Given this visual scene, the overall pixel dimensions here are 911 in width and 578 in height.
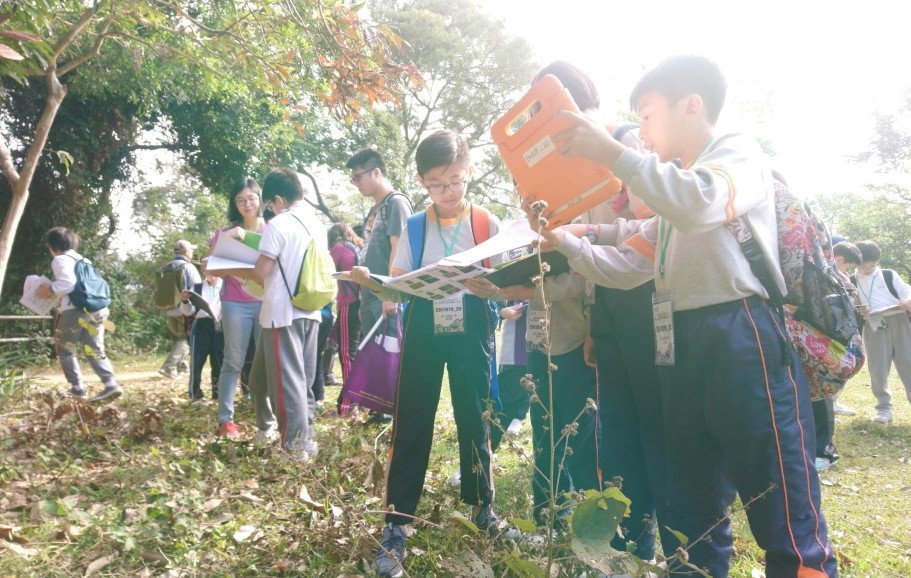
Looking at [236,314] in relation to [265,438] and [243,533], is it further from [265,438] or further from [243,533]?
[243,533]

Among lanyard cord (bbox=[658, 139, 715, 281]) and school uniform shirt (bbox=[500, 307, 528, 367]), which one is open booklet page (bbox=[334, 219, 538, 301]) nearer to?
lanyard cord (bbox=[658, 139, 715, 281])

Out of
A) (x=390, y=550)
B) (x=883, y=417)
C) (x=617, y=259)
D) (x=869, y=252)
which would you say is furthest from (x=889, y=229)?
(x=390, y=550)

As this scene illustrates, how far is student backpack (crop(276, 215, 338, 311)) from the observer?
3.83m

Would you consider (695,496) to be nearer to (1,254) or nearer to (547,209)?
(547,209)

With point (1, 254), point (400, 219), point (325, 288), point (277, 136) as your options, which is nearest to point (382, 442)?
point (325, 288)

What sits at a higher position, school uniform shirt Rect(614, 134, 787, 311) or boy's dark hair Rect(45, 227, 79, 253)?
boy's dark hair Rect(45, 227, 79, 253)

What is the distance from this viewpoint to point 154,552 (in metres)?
2.53

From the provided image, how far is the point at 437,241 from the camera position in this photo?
2822 millimetres

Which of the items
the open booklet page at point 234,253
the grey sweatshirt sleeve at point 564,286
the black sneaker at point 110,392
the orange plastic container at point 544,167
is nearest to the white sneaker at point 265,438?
the open booklet page at point 234,253

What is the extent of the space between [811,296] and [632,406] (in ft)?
2.88

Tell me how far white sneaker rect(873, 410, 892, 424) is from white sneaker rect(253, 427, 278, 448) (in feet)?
19.4

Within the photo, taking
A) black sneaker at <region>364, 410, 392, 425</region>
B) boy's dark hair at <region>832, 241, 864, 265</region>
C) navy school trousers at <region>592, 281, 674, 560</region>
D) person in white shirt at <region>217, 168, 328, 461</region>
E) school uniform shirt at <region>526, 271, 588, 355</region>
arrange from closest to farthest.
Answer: navy school trousers at <region>592, 281, 674, 560</region> → school uniform shirt at <region>526, 271, 588, 355</region> → person in white shirt at <region>217, 168, 328, 461</region> → black sneaker at <region>364, 410, 392, 425</region> → boy's dark hair at <region>832, 241, 864, 265</region>

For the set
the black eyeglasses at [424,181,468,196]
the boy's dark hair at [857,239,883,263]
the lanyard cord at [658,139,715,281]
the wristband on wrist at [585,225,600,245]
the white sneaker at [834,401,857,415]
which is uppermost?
the boy's dark hair at [857,239,883,263]

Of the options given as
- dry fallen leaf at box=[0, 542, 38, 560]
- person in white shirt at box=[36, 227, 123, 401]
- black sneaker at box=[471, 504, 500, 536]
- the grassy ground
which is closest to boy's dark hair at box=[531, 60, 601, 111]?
the grassy ground
